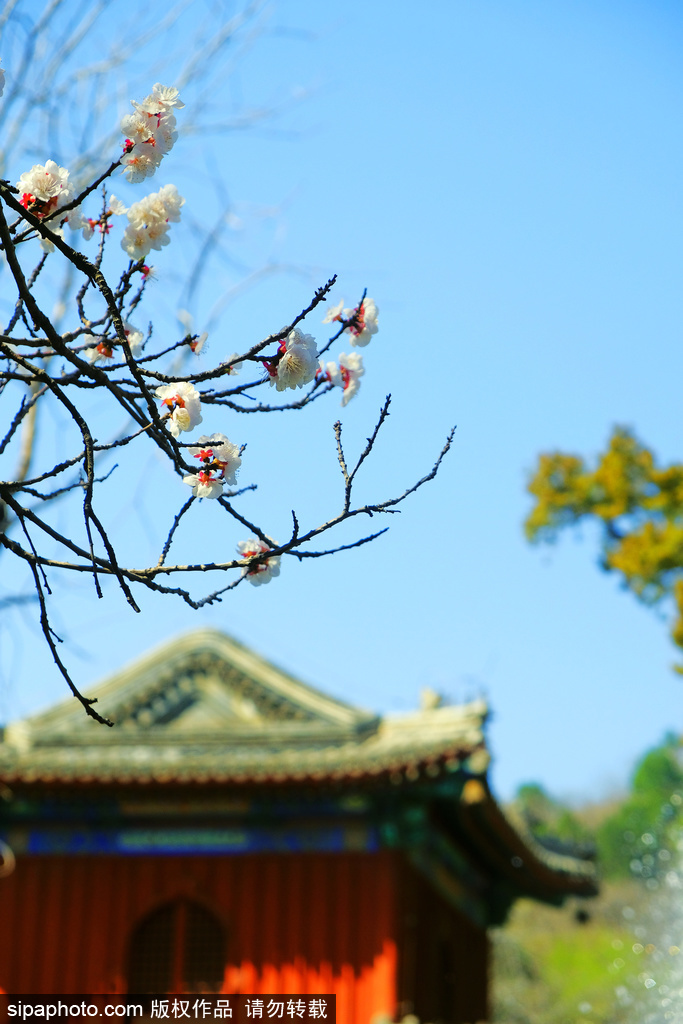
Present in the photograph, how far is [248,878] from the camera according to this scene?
9648 mm

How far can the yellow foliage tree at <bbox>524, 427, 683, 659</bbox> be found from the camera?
51.1 ft

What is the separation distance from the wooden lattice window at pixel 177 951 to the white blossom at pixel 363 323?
7426 mm

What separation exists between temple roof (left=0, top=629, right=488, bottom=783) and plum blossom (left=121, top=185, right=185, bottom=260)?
6.97 metres

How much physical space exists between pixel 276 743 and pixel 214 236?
16.5 feet

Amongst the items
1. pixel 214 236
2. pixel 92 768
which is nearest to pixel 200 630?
pixel 92 768

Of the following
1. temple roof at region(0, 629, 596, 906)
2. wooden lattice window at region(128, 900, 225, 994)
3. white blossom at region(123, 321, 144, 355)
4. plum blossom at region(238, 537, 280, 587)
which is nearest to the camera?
plum blossom at region(238, 537, 280, 587)

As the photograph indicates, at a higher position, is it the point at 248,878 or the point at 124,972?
the point at 248,878

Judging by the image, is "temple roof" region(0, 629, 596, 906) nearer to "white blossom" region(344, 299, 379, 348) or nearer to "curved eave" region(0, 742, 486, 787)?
"curved eave" region(0, 742, 486, 787)

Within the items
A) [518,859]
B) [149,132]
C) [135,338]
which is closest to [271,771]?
[518,859]

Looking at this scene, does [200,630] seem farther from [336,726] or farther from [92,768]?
[92,768]

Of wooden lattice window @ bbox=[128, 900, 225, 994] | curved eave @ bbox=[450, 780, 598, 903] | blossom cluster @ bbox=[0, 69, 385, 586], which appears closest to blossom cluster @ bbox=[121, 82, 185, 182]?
blossom cluster @ bbox=[0, 69, 385, 586]

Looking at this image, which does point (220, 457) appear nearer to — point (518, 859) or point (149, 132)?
point (149, 132)

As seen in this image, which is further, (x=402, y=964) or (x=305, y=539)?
(x=402, y=964)

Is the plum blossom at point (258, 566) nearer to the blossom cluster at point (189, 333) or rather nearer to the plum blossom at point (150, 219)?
the blossom cluster at point (189, 333)
